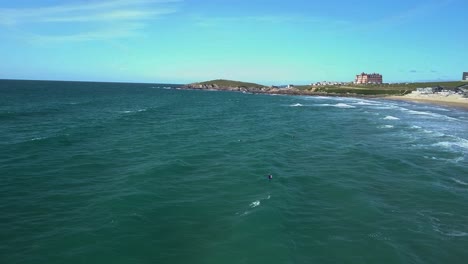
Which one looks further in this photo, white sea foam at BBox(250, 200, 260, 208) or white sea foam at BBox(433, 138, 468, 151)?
white sea foam at BBox(433, 138, 468, 151)

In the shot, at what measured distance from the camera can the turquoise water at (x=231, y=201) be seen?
15.0m

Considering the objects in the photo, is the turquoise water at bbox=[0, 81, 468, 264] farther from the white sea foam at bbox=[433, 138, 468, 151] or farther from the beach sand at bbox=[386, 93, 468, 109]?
the beach sand at bbox=[386, 93, 468, 109]

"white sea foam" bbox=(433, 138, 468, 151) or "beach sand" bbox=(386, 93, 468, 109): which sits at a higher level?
"beach sand" bbox=(386, 93, 468, 109)

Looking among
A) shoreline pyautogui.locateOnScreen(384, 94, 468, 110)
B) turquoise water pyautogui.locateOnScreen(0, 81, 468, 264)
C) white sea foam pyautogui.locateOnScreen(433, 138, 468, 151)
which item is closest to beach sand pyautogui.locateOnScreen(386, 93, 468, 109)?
shoreline pyautogui.locateOnScreen(384, 94, 468, 110)

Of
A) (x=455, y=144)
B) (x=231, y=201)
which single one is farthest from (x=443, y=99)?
(x=231, y=201)

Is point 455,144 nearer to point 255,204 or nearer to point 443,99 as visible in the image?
point 255,204

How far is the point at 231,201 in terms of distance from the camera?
2059cm

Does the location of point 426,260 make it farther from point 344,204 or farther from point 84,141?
point 84,141

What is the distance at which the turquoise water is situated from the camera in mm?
14992

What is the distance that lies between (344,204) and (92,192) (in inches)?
583

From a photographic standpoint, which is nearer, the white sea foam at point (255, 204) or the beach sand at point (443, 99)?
the white sea foam at point (255, 204)

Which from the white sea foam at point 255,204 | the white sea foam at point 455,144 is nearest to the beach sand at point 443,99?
the white sea foam at point 455,144

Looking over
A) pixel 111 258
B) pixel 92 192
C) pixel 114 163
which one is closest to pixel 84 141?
pixel 114 163

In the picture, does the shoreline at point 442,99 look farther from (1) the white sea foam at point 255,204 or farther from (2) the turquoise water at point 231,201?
(1) the white sea foam at point 255,204
